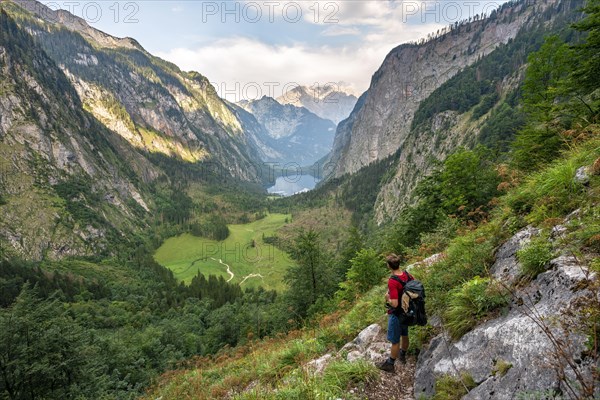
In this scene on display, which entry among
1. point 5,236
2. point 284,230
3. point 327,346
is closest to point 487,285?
point 327,346

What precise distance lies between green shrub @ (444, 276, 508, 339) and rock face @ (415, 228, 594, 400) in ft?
0.71

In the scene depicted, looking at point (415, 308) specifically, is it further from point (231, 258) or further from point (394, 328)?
point (231, 258)

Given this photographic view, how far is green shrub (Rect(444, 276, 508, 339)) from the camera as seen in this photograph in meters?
6.22

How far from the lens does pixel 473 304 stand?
259 inches

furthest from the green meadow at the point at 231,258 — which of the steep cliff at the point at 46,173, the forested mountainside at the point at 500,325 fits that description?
the forested mountainside at the point at 500,325

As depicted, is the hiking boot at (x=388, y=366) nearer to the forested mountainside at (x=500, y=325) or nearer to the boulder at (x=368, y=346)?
the forested mountainside at (x=500, y=325)

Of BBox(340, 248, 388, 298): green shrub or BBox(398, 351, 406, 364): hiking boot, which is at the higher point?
BBox(398, 351, 406, 364): hiking boot

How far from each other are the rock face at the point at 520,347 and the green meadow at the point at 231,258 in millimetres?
110178

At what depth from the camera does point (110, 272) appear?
12725 cm

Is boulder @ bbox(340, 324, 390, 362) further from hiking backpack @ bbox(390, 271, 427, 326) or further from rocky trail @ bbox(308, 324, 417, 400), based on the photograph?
hiking backpack @ bbox(390, 271, 427, 326)

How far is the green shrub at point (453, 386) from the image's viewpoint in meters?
5.38

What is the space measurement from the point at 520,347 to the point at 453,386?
55.1 inches

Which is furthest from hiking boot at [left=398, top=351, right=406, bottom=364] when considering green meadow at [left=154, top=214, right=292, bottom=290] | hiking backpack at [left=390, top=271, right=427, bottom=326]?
green meadow at [left=154, top=214, right=292, bottom=290]

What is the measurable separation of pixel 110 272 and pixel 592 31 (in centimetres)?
15048
